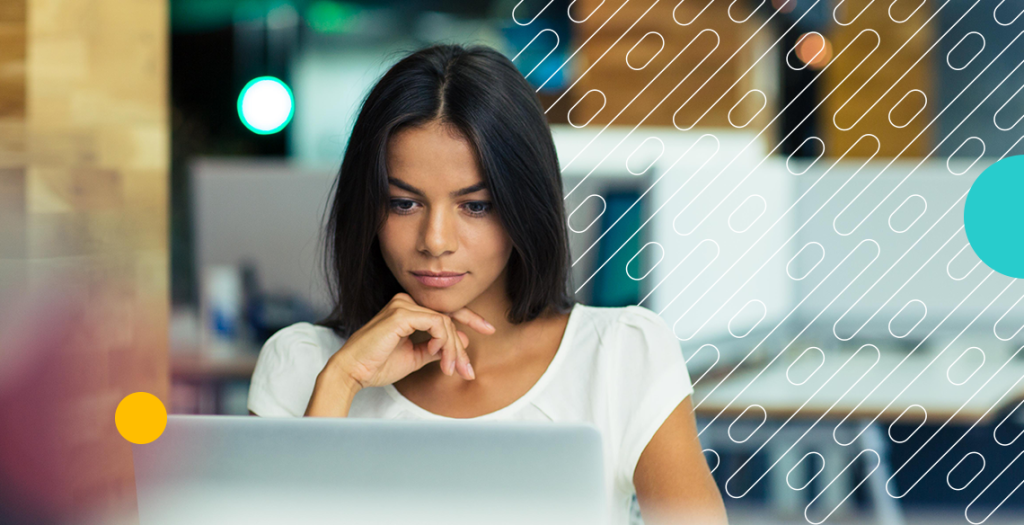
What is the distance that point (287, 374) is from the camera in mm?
1093

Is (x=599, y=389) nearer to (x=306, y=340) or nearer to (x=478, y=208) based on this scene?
(x=478, y=208)

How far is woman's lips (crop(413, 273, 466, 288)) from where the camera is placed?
0.91m

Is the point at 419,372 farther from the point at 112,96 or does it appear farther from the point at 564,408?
the point at 112,96

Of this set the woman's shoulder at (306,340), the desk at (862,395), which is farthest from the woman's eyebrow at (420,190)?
the desk at (862,395)

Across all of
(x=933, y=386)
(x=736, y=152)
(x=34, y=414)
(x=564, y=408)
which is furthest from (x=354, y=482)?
(x=736, y=152)

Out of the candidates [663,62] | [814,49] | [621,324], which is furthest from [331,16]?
[621,324]

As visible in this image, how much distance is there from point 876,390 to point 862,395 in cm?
7

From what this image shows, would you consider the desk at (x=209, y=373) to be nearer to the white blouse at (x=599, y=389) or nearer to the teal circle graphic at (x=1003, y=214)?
the white blouse at (x=599, y=389)

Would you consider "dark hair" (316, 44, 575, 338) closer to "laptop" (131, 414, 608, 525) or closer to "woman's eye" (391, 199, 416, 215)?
"woman's eye" (391, 199, 416, 215)

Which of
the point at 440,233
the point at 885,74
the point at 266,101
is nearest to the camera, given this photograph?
the point at 440,233

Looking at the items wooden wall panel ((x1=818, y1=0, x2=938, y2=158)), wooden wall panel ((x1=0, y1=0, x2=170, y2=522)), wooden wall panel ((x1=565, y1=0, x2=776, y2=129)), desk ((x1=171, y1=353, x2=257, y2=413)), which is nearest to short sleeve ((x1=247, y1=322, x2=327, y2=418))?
wooden wall panel ((x1=0, y1=0, x2=170, y2=522))

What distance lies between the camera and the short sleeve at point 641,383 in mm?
980

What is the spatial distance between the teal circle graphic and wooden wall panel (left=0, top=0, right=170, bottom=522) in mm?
901

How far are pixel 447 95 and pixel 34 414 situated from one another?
1.70ft
